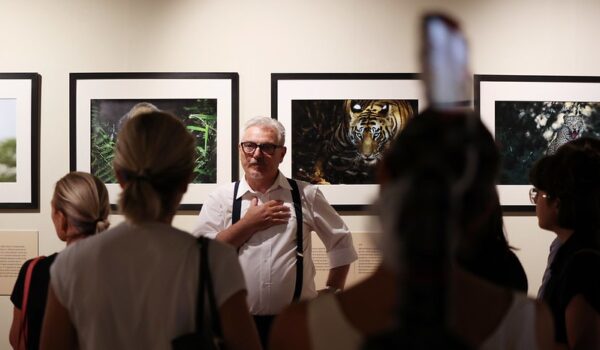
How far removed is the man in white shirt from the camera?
9.60ft

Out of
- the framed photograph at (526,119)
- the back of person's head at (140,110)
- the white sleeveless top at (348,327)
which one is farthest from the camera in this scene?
the framed photograph at (526,119)

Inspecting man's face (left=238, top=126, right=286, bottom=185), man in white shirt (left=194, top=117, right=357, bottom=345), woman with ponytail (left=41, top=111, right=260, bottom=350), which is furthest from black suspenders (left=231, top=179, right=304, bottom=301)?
woman with ponytail (left=41, top=111, right=260, bottom=350)

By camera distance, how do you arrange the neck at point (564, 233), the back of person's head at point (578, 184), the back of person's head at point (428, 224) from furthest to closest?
1. the neck at point (564, 233)
2. the back of person's head at point (578, 184)
3. the back of person's head at point (428, 224)

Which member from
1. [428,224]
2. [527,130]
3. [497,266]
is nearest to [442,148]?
[428,224]

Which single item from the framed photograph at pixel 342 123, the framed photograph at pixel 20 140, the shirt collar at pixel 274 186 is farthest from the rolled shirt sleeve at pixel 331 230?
the framed photograph at pixel 20 140

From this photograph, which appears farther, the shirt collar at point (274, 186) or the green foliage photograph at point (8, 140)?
the green foliage photograph at point (8, 140)

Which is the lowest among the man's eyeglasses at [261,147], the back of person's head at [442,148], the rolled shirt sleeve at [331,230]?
the rolled shirt sleeve at [331,230]

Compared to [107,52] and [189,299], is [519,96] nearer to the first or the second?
[107,52]

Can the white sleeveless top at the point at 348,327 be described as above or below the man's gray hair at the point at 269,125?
below

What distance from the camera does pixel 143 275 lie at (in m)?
1.32

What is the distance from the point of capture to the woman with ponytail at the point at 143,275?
1.31 m

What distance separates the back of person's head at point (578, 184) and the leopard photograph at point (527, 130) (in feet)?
6.64

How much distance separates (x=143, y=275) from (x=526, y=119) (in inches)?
119

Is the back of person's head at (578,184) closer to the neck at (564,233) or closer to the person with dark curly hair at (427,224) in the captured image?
the neck at (564,233)
